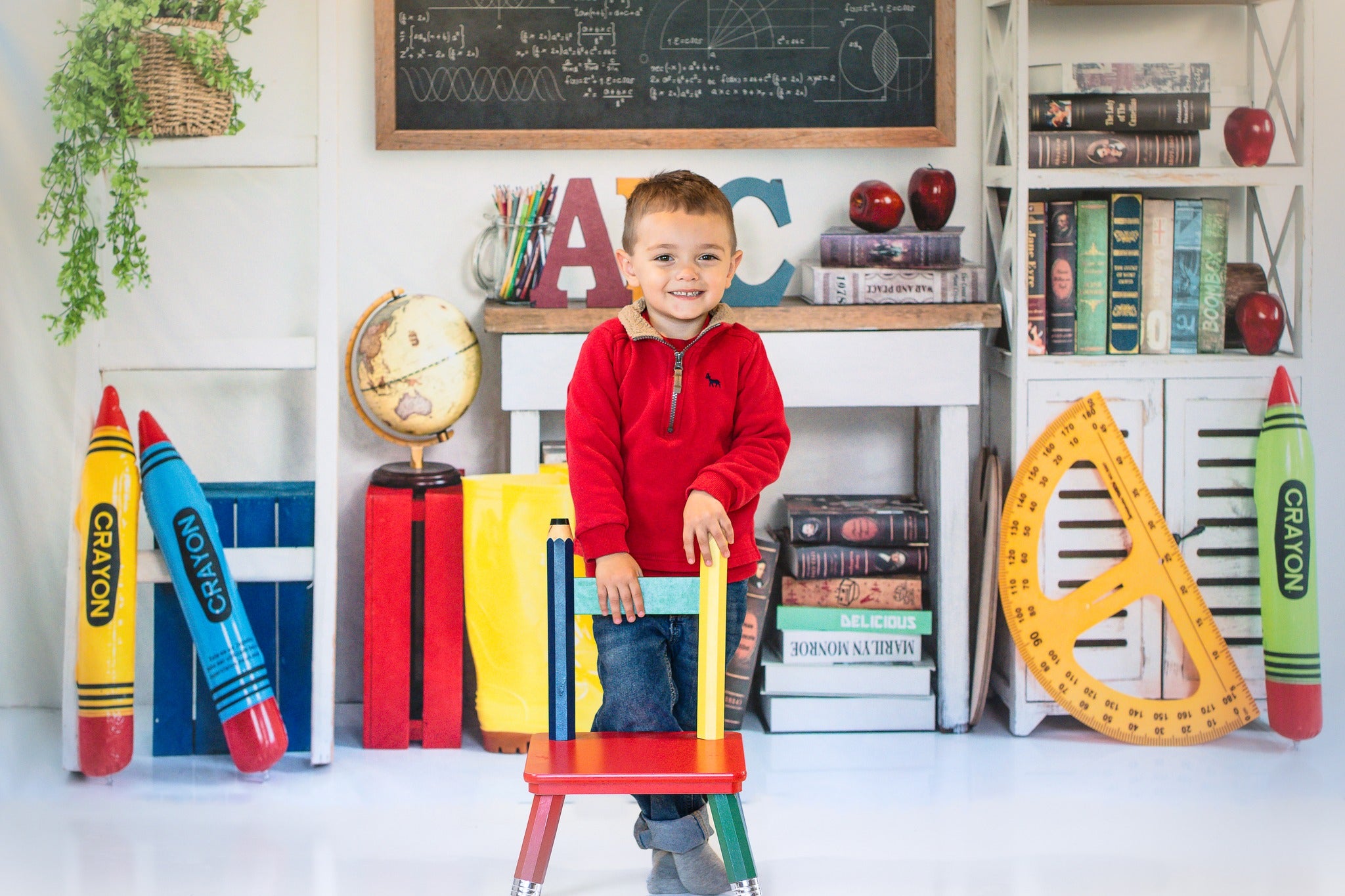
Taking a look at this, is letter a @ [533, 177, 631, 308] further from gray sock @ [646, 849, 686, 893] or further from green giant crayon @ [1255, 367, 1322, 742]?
green giant crayon @ [1255, 367, 1322, 742]

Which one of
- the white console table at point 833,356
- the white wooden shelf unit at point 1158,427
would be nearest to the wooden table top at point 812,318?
the white console table at point 833,356

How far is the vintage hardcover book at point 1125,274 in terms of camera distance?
8.73 feet

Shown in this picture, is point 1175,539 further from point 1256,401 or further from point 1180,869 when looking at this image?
point 1180,869

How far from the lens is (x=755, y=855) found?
2.11 m

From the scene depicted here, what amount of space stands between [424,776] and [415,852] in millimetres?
364

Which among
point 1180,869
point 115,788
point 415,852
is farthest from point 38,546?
point 1180,869

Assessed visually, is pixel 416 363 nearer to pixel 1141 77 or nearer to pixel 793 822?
pixel 793 822

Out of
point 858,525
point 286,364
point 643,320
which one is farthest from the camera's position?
point 858,525

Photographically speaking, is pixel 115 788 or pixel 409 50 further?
pixel 409 50

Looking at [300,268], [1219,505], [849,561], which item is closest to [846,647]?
[849,561]

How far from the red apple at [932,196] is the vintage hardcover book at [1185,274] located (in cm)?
44

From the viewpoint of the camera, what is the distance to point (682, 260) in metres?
1.81

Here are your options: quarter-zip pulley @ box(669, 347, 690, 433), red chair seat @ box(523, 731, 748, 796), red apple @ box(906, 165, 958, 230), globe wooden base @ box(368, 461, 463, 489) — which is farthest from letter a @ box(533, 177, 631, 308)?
red chair seat @ box(523, 731, 748, 796)

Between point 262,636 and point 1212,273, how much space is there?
6.53 ft
